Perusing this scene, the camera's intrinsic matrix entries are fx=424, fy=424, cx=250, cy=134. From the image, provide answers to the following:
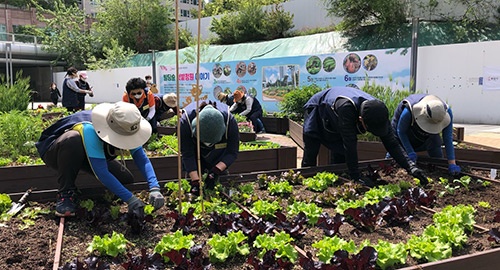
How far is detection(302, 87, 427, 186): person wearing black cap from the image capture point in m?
3.72

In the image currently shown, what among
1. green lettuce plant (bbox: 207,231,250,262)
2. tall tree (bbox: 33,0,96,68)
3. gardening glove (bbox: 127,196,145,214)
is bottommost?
green lettuce plant (bbox: 207,231,250,262)

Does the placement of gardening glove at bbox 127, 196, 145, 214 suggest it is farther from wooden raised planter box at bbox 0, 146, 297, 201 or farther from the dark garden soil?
wooden raised planter box at bbox 0, 146, 297, 201

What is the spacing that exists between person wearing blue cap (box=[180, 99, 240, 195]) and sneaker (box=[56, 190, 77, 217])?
37.4 inches

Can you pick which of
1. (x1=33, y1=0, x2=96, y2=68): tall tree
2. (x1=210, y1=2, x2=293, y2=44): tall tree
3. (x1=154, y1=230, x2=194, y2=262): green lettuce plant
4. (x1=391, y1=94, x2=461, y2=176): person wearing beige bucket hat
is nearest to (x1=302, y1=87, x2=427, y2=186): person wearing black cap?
(x1=391, y1=94, x2=461, y2=176): person wearing beige bucket hat

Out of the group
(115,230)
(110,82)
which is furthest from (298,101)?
(110,82)

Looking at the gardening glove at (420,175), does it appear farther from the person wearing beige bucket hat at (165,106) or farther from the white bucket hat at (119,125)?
the person wearing beige bucket hat at (165,106)

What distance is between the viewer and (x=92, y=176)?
15.1 ft

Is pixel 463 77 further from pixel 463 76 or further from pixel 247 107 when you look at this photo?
pixel 247 107

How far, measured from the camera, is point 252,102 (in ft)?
32.0

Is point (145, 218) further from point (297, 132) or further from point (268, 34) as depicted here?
point (268, 34)

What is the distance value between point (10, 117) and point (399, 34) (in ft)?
47.3

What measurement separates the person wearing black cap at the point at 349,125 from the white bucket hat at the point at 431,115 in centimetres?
39

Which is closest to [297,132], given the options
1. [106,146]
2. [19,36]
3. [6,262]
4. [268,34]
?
[106,146]

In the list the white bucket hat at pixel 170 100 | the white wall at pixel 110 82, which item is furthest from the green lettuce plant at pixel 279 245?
the white wall at pixel 110 82
